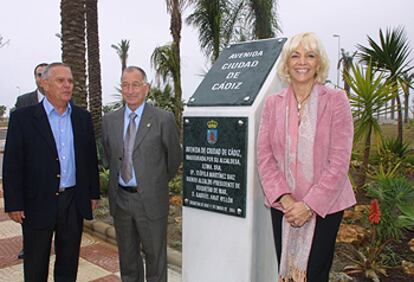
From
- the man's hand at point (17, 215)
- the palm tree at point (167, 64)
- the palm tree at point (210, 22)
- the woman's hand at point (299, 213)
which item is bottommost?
the man's hand at point (17, 215)

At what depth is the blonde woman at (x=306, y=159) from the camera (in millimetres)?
1974

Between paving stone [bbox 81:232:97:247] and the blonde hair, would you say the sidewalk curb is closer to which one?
paving stone [bbox 81:232:97:247]

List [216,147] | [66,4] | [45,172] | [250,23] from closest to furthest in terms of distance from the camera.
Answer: [216,147] < [45,172] < [66,4] < [250,23]

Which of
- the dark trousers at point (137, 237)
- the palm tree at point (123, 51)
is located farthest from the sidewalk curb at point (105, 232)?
the palm tree at point (123, 51)

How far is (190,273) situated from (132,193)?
712 mm

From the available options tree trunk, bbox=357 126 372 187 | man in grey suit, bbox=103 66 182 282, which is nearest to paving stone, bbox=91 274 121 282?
man in grey suit, bbox=103 66 182 282

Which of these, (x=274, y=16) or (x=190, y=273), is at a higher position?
(x=274, y=16)

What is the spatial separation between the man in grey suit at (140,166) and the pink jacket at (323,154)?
90 centimetres

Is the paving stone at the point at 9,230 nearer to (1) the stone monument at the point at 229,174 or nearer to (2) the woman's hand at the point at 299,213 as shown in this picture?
(1) the stone monument at the point at 229,174

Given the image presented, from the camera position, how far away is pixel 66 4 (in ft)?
21.1

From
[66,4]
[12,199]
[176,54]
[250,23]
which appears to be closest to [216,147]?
[12,199]

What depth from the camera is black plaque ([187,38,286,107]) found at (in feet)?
8.02

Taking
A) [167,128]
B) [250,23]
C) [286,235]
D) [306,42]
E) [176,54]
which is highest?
[250,23]

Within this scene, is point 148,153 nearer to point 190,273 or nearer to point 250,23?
point 190,273
